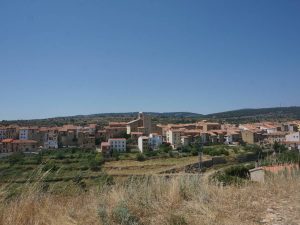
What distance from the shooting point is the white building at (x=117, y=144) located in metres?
60.1

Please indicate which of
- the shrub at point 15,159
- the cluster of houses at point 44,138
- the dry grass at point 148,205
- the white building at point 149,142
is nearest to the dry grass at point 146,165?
the shrub at point 15,159

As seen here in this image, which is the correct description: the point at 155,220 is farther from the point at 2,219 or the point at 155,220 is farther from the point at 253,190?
the point at 253,190

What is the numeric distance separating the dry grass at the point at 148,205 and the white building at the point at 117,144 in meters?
54.3

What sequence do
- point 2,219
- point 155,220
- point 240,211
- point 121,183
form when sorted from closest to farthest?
1. point 2,219
2. point 155,220
3. point 240,211
4. point 121,183

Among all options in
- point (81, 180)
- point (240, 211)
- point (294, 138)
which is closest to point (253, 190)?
point (240, 211)

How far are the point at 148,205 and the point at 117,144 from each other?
58307 millimetres

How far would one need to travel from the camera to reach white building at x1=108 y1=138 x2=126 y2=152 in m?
60.1

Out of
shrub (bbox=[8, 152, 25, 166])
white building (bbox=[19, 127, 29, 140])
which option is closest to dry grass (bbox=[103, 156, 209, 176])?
shrub (bbox=[8, 152, 25, 166])

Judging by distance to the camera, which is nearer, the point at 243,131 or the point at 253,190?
the point at 253,190

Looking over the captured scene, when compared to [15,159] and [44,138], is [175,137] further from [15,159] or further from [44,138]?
[15,159]

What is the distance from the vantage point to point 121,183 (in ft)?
15.1

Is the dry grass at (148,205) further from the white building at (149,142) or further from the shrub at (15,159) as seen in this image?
the white building at (149,142)

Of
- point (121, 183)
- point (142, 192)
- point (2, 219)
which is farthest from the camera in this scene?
point (121, 183)

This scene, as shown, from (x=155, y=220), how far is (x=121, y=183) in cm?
138
